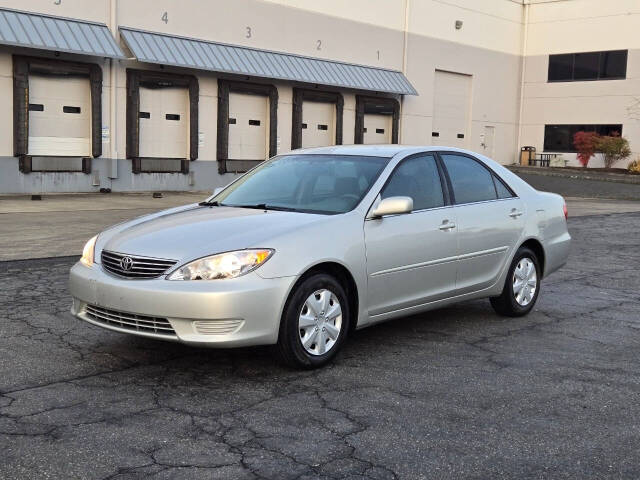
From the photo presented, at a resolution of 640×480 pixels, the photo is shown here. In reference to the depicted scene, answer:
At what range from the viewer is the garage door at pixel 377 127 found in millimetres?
31469

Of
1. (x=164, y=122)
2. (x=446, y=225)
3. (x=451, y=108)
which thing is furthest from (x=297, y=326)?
(x=451, y=108)

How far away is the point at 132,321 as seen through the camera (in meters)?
5.05

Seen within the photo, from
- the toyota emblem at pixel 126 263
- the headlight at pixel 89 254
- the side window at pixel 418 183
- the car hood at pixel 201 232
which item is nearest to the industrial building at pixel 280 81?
the headlight at pixel 89 254

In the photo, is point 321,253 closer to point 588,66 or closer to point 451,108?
point 451,108

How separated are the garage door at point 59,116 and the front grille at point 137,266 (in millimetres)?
18393

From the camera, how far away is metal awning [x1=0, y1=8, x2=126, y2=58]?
67.4ft

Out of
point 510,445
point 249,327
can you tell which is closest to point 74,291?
point 249,327

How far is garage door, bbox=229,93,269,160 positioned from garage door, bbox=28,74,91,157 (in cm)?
549

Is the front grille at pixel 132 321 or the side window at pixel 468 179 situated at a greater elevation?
the side window at pixel 468 179

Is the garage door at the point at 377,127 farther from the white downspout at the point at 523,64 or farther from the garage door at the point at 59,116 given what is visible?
the garage door at the point at 59,116

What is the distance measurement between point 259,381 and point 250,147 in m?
23.2

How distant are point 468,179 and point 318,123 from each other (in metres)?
23.3

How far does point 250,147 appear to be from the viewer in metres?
27.8

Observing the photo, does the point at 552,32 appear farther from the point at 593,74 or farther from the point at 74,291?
the point at 74,291
